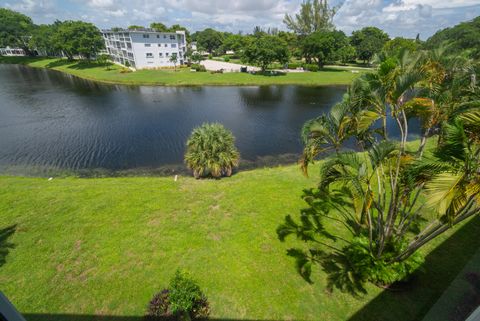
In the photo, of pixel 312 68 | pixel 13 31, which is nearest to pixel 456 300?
pixel 312 68

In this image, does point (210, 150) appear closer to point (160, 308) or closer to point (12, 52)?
point (160, 308)

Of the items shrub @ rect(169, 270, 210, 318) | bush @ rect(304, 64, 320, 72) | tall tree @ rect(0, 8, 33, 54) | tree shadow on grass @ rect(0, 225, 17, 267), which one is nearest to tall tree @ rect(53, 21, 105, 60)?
tall tree @ rect(0, 8, 33, 54)

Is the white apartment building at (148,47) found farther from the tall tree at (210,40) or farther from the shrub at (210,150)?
the shrub at (210,150)

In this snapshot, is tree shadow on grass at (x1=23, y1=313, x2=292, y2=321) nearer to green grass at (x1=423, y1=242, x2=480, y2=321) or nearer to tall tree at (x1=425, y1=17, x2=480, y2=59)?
green grass at (x1=423, y1=242, x2=480, y2=321)

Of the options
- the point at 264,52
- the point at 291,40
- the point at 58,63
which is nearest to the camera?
the point at 264,52

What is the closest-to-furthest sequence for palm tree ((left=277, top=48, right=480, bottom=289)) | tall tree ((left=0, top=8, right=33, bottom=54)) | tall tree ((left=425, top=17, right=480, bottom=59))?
palm tree ((left=277, top=48, right=480, bottom=289))
tall tree ((left=425, top=17, right=480, bottom=59))
tall tree ((left=0, top=8, right=33, bottom=54))
